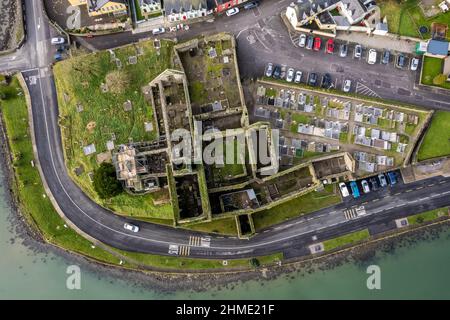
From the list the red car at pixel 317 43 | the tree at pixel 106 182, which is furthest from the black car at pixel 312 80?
the tree at pixel 106 182

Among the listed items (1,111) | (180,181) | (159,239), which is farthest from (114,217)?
(1,111)

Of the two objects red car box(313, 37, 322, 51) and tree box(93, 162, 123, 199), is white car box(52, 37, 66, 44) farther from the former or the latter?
red car box(313, 37, 322, 51)

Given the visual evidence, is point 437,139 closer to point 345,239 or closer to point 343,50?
point 343,50

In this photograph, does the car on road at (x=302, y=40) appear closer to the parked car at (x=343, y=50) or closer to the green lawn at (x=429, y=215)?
the parked car at (x=343, y=50)

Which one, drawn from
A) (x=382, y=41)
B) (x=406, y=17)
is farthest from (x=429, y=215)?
(x=406, y=17)

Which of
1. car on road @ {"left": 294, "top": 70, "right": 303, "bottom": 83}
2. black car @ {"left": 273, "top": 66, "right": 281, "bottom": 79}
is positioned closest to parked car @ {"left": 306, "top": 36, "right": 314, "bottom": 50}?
car on road @ {"left": 294, "top": 70, "right": 303, "bottom": 83}
